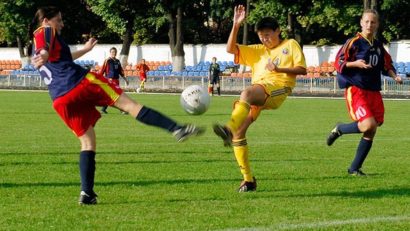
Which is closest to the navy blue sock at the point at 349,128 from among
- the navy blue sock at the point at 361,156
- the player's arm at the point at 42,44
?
the navy blue sock at the point at 361,156

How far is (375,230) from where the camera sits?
7781 mm

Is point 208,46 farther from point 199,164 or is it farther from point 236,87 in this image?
point 199,164

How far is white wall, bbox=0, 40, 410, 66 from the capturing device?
185ft

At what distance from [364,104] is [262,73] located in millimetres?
1914

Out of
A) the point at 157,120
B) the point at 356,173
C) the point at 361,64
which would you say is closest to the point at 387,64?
the point at 361,64

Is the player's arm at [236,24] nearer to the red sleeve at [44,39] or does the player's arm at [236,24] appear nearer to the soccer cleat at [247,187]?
the soccer cleat at [247,187]

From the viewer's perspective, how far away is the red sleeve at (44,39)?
902 cm

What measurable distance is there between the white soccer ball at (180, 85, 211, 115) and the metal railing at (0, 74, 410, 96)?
33573mm

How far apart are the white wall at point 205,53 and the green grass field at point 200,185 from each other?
121ft

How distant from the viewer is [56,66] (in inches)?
360

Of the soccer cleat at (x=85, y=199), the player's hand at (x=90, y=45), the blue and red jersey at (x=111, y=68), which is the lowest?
the blue and red jersey at (x=111, y=68)

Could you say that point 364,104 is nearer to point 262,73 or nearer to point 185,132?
point 262,73

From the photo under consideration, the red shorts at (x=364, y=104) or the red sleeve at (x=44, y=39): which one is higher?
the red sleeve at (x=44, y=39)

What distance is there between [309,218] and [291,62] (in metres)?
2.58
